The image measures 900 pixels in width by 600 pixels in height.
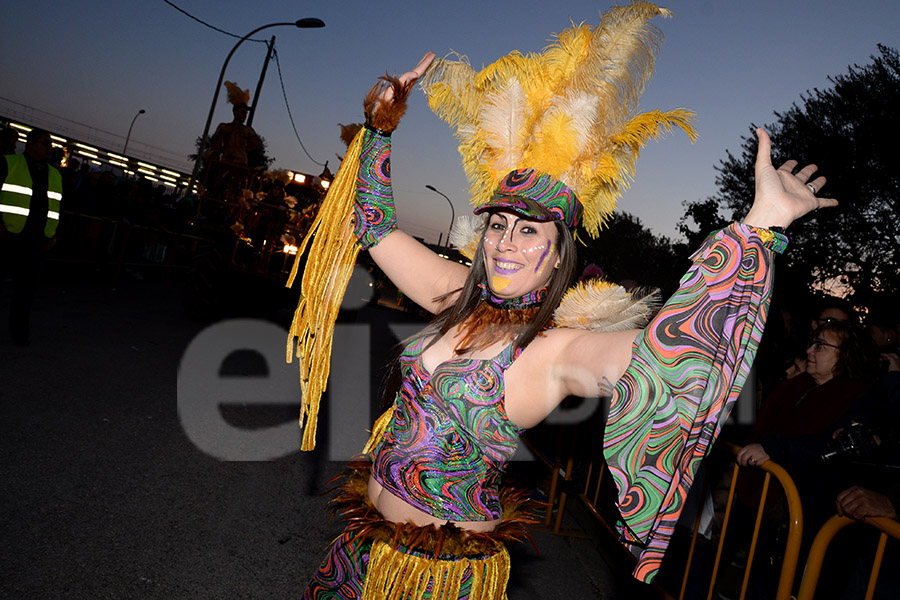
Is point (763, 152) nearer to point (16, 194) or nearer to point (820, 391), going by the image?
point (820, 391)

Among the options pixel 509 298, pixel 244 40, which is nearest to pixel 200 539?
pixel 509 298

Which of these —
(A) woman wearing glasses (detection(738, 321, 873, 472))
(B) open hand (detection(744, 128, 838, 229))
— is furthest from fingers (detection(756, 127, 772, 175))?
(A) woman wearing glasses (detection(738, 321, 873, 472))

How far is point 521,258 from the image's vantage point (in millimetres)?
1846

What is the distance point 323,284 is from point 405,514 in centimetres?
84

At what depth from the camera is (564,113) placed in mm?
1939

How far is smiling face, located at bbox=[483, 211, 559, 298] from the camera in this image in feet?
6.06

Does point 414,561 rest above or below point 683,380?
below

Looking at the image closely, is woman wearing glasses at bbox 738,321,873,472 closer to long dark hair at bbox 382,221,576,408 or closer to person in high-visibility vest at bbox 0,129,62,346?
long dark hair at bbox 382,221,576,408

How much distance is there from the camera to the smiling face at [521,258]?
185 cm

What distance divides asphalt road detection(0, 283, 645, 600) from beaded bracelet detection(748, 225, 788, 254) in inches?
87.0

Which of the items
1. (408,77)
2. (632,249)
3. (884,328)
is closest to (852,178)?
(884,328)

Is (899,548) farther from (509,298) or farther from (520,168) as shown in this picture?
(520,168)

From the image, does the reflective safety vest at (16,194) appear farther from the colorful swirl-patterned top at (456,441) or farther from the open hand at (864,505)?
the open hand at (864,505)

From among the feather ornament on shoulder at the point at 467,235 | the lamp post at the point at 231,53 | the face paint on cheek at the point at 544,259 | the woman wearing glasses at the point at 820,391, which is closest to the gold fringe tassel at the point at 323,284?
the feather ornament on shoulder at the point at 467,235
